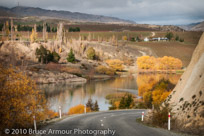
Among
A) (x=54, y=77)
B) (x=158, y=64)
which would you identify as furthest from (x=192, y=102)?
(x=158, y=64)

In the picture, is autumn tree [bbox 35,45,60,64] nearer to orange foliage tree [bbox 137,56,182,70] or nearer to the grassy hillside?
orange foliage tree [bbox 137,56,182,70]

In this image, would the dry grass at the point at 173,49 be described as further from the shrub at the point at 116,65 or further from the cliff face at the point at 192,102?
the cliff face at the point at 192,102

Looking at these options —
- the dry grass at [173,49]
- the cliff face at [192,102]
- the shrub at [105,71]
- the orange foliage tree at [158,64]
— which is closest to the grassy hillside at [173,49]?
the dry grass at [173,49]

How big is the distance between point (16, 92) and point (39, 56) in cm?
11646

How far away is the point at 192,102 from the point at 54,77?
90.4 metres

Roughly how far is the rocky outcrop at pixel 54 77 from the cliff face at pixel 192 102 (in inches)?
3168

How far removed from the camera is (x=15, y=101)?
1617 cm

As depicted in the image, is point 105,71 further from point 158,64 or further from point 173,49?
point 173,49

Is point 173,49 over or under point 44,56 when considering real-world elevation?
over

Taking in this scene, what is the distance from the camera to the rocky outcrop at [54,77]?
102 metres

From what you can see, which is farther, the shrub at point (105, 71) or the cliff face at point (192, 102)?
the shrub at point (105, 71)

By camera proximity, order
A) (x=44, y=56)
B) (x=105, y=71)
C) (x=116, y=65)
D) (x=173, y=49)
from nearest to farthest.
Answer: (x=44, y=56), (x=105, y=71), (x=116, y=65), (x=173, y=49)

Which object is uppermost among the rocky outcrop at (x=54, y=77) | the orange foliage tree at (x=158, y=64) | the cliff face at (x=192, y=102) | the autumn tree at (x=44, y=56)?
the cliff face at (x=192, y=102)

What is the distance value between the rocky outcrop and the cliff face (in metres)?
80.5
